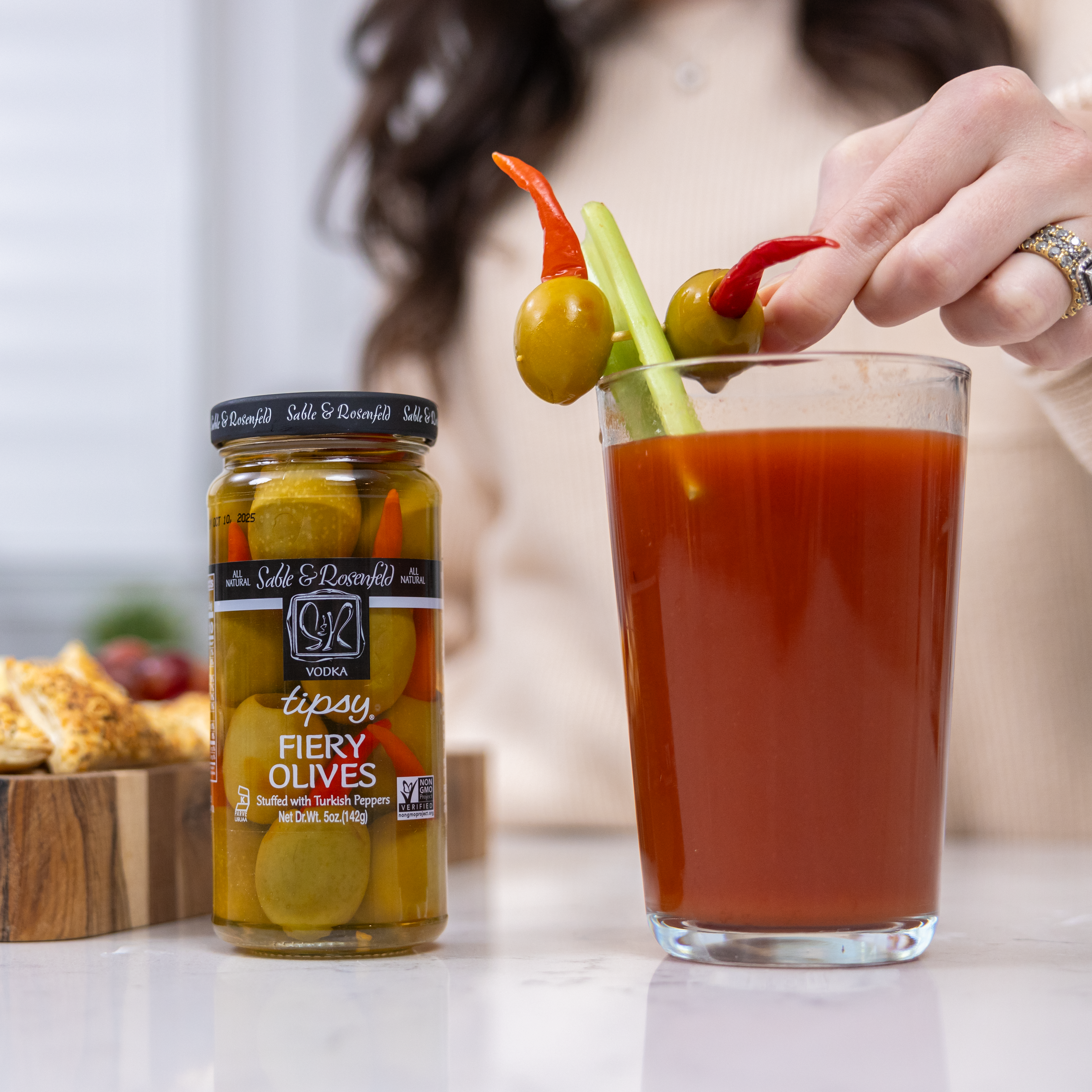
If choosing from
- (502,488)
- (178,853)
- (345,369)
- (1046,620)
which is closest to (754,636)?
(178,853)

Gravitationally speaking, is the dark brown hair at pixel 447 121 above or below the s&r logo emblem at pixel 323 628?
above

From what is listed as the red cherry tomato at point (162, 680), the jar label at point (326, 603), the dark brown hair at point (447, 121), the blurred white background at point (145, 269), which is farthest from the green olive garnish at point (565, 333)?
the blurred white background at point (145, 269)

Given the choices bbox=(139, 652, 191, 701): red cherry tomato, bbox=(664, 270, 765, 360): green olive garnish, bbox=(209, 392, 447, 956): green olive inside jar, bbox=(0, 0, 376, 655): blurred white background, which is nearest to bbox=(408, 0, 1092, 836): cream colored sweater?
bbox=(139, 652, 191, 701): red cherry tomato

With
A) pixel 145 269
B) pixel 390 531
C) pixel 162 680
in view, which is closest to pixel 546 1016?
pixel 390 531

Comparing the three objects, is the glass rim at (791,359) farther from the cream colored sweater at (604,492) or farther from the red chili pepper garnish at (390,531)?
the cream colored sweater at (604,492)

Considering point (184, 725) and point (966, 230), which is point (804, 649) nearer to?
A: point (966, 230)
